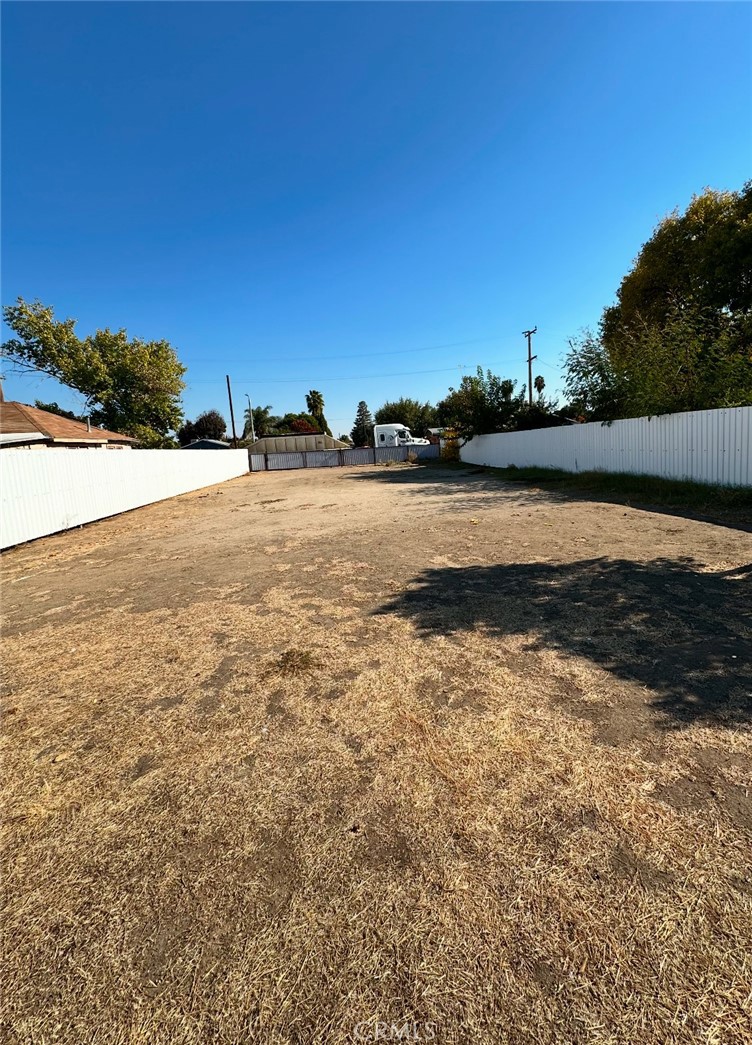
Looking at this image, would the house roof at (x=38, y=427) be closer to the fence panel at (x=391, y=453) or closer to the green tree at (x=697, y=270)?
the fence panel at (x=391, y=453)

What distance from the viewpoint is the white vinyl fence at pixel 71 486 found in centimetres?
707

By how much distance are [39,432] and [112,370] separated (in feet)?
40.6

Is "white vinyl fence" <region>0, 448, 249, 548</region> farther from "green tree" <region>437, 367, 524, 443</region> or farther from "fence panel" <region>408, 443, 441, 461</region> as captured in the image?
"fence panel" <region>408, 443, 441, 461</region>

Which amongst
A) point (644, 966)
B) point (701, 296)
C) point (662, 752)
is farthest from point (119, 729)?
point (701, 296)

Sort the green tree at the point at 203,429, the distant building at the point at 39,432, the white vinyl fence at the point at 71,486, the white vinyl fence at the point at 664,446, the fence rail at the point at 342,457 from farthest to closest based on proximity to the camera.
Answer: the green tree at the point at 203,429
the fence rail at the point at 342,457
the distant building at the point at 39,432
the white vinyl fence at the point at 664,446
the white vinyl fence at the point at 71,486

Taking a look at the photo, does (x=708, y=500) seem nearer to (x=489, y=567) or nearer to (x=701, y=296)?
(x=489, y=567)

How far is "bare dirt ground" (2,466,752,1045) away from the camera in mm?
1095

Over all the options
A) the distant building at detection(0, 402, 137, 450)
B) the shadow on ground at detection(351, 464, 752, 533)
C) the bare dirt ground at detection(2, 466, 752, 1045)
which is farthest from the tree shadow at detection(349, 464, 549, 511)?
the distant building at detection(0, 402, 137, 450)

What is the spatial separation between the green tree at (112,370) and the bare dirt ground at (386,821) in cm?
2726

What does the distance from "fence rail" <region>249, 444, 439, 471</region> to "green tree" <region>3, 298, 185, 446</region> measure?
690 centimetres

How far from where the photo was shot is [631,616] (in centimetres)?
323

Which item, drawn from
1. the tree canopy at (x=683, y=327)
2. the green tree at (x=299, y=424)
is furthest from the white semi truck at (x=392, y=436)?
the green tree at (x=299, y=424)

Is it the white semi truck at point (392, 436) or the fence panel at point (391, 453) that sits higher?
the white semi truck at point (392, 436)

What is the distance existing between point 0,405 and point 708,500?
78.3 ft
